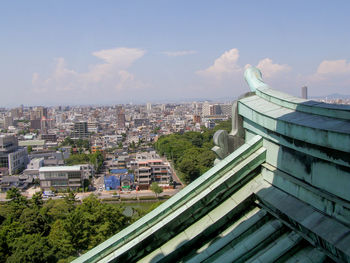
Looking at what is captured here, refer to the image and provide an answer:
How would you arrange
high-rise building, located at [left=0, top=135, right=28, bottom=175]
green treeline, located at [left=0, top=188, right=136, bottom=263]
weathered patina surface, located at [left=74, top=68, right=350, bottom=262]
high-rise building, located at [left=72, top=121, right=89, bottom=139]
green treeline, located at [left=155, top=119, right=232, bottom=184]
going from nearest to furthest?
weathered patina surface, located at [left=74, top=68, right=350, bottom=262] → green treeline, located at [left=0, top=188, right=136, bottom=263] → green treeline, located at [left=155, top=119, right=232, bottom=184] → high-rise building, located at [left=0, top=135, right=28, bottom=175] → high-rise building, located at [left=72, top=121, right=89, bottom=139]

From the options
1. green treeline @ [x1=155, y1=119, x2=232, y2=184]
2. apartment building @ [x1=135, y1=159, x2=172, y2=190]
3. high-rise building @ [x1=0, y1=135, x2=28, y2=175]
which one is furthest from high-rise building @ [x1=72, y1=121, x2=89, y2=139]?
apartment building @ [x1=135, y1=159, x2=172, y2=190]

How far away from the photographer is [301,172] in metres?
2.27

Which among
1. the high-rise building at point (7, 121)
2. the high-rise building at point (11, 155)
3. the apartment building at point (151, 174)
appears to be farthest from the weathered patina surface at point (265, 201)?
the high-rise building at point (7, 121)

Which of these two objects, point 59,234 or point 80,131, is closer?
point 59,234

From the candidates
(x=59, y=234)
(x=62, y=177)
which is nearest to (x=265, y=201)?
(x=59, y=234)

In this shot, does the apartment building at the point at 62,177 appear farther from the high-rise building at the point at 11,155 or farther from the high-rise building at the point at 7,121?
the high-rise building at the point at 7,121

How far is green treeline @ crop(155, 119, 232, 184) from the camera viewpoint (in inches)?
1280

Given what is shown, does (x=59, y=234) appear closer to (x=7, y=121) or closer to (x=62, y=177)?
(x=62, y=177)

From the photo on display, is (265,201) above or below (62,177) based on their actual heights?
above

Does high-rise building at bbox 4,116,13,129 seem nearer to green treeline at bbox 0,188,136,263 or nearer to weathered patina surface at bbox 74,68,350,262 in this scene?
green treeline at bbox 0,188,136,263

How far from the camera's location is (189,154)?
3712 cm

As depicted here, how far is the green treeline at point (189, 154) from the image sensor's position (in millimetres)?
32500

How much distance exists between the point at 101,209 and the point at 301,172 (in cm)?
1507

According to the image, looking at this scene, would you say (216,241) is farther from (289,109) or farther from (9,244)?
(9,244)
